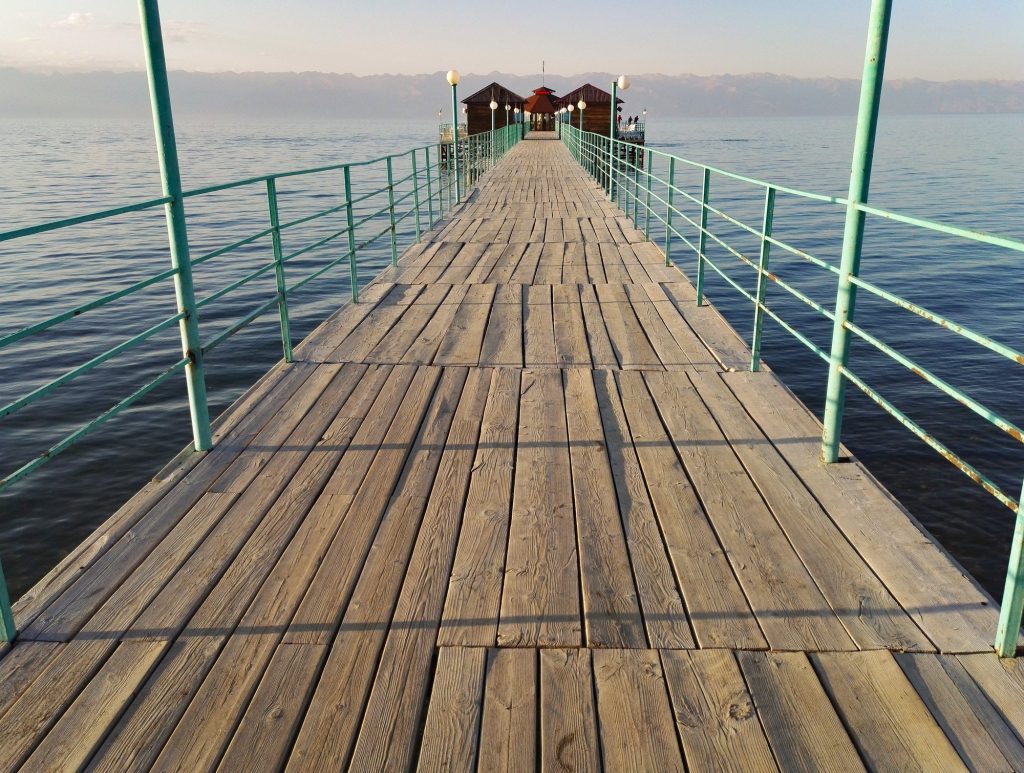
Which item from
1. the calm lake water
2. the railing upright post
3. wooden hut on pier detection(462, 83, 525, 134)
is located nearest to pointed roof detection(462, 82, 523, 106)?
wooden hut on pier detection(462, 83, 525, 134)

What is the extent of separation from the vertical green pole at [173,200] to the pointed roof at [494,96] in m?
50.7

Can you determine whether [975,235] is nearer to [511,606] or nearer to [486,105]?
[511,606]

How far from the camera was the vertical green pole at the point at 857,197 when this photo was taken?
2.91 metres

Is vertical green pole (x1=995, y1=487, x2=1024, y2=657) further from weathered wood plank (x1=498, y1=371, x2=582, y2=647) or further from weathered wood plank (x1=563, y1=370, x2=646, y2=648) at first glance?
weathered wood plank (x1=498, y1=371, x2=582, y2=647)

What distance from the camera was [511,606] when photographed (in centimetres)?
245

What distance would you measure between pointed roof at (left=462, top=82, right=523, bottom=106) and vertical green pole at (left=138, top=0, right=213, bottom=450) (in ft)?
166

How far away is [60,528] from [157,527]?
378 cm

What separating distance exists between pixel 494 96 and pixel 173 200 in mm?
51880

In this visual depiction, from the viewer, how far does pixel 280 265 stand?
466cm

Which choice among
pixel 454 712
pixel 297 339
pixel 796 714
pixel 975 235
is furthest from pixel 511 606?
pixel 297 339

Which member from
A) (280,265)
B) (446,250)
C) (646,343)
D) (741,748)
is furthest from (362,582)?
(446,250)

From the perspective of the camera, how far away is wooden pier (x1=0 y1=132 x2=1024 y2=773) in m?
1.94

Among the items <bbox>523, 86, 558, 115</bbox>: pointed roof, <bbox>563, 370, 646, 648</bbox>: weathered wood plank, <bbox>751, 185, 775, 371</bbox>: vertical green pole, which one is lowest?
<bbox>563, 370, 646, 648</bbox>: weathered wood plank

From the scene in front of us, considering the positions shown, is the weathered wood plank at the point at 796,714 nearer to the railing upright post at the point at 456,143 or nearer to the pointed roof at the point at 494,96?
the railing upright post at the point at 456,143
